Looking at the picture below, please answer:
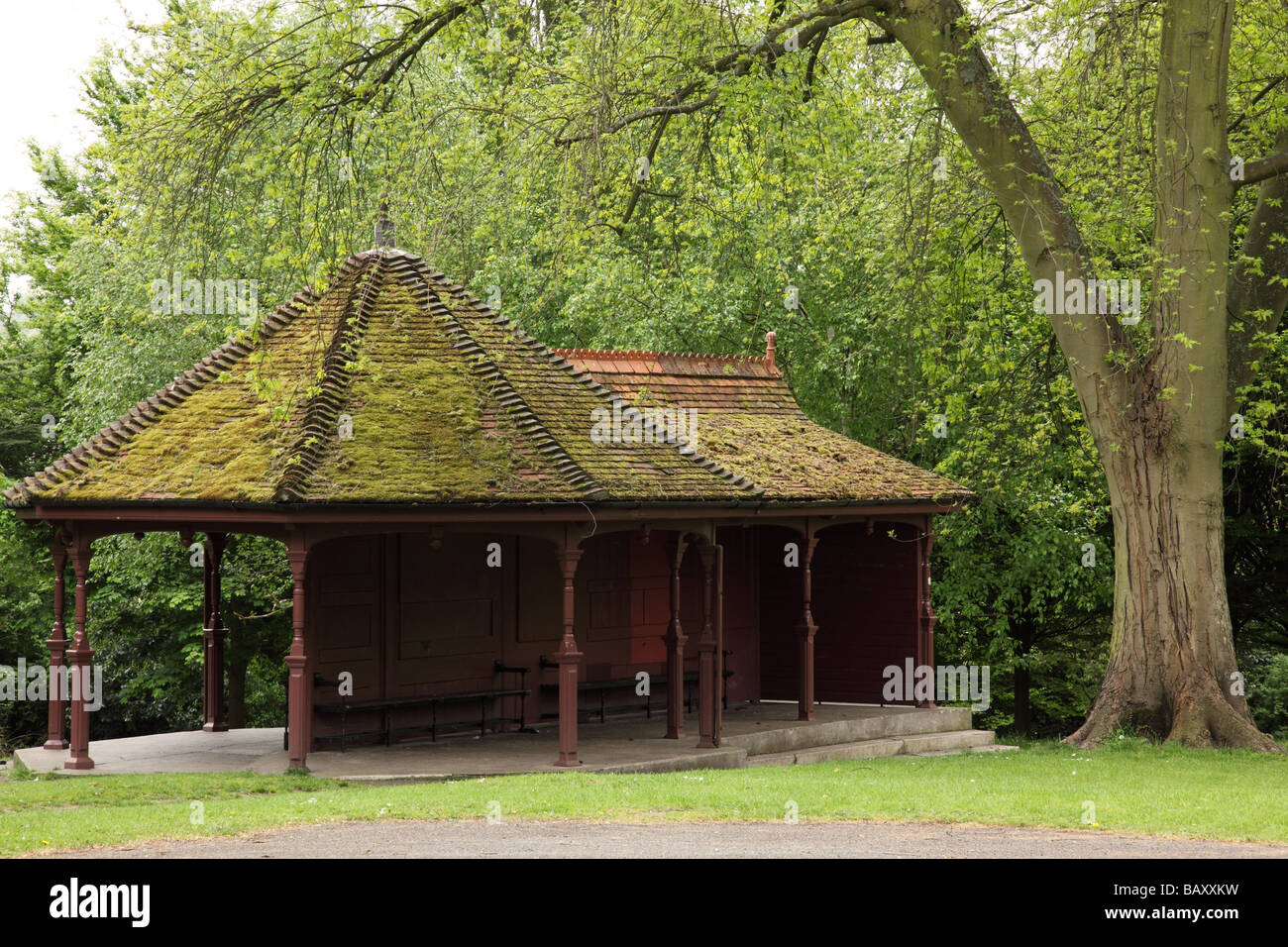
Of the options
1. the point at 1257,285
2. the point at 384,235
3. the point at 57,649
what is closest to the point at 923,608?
the point at 1257,285

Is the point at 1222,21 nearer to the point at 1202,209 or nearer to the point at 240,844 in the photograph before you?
the point at 1202,209

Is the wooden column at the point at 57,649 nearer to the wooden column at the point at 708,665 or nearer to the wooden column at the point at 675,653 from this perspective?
the wooden column at the point at 675,653

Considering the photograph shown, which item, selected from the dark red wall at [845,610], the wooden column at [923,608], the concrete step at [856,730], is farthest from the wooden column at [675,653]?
the wooden column at [923,608]

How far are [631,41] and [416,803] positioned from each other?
9.59 meters

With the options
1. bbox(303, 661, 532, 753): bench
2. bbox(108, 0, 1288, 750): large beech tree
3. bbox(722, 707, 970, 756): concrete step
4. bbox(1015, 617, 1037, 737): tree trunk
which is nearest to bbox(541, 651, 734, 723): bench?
bbox(303, 661, 532, 753): bench

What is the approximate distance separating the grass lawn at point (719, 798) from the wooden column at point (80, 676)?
2.96 ft

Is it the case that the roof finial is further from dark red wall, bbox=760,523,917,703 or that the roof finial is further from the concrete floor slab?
dark red wall, bbox=760,523,917,703

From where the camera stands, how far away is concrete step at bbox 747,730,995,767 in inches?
726

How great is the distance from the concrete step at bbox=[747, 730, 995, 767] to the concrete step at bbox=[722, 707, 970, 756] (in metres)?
0.10

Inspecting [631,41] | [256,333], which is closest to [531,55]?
[631,41]

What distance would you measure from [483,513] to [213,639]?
667 cm

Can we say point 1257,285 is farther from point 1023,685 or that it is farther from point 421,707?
point 1023,685

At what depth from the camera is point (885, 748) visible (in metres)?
20.0

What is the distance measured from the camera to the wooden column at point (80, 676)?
16266mm
